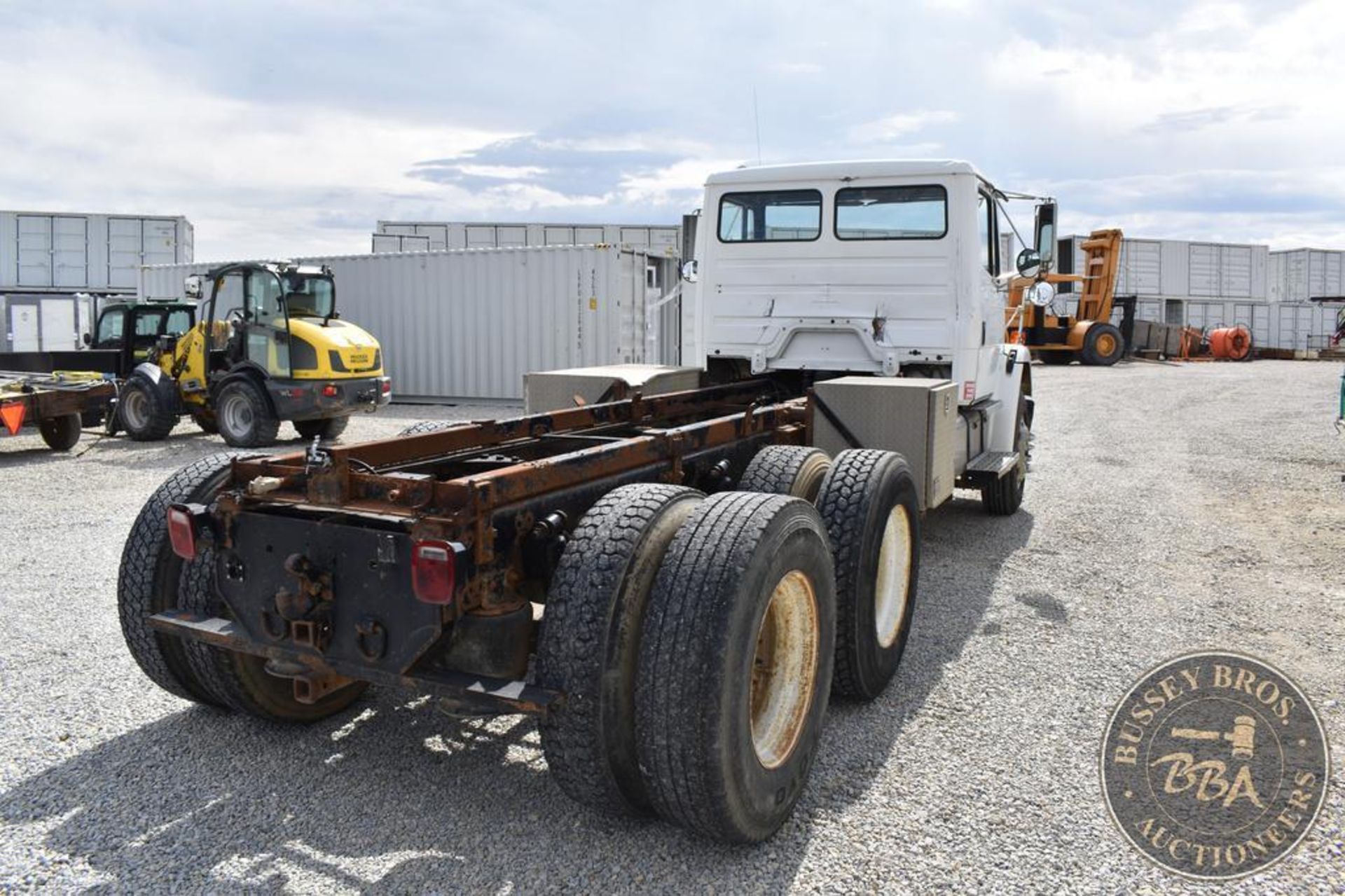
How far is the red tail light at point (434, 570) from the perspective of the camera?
9.19ft

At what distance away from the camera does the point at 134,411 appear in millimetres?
13289

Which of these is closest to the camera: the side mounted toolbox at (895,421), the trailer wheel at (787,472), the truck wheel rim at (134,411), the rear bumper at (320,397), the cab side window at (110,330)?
the trailer wheel at (787,472)

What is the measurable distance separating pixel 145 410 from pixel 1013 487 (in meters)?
10.7

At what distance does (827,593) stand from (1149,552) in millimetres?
4398

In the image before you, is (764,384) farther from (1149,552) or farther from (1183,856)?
(1183,856)

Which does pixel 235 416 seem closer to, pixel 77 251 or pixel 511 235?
pixel 511 235

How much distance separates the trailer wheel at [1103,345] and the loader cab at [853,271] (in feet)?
70.0

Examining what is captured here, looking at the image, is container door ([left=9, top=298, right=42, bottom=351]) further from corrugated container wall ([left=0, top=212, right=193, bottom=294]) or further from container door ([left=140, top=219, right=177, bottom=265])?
container door ([left=140, top=219, right=177, bottom=265])

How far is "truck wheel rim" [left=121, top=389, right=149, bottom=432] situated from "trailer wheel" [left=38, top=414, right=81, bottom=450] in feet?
3.20

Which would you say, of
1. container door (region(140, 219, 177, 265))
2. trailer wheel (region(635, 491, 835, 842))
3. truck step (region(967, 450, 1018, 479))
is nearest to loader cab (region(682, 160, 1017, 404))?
truck step (region(967, 450, 1018, 479))

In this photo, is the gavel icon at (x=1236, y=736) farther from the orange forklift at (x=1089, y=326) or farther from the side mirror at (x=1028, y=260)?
the orange forklift at (x=1089, y=326)

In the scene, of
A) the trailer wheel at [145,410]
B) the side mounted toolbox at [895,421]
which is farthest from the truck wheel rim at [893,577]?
the trailer wheel at [145,410]

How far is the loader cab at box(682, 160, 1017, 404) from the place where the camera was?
6.46m

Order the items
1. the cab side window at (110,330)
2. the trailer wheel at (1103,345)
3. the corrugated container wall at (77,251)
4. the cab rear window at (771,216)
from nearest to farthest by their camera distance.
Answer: the cab rear window at (771,216) < the cab side window at (110,330) < the corrugated container wall at (77,251) < the trailer wheel at (1103,345)
